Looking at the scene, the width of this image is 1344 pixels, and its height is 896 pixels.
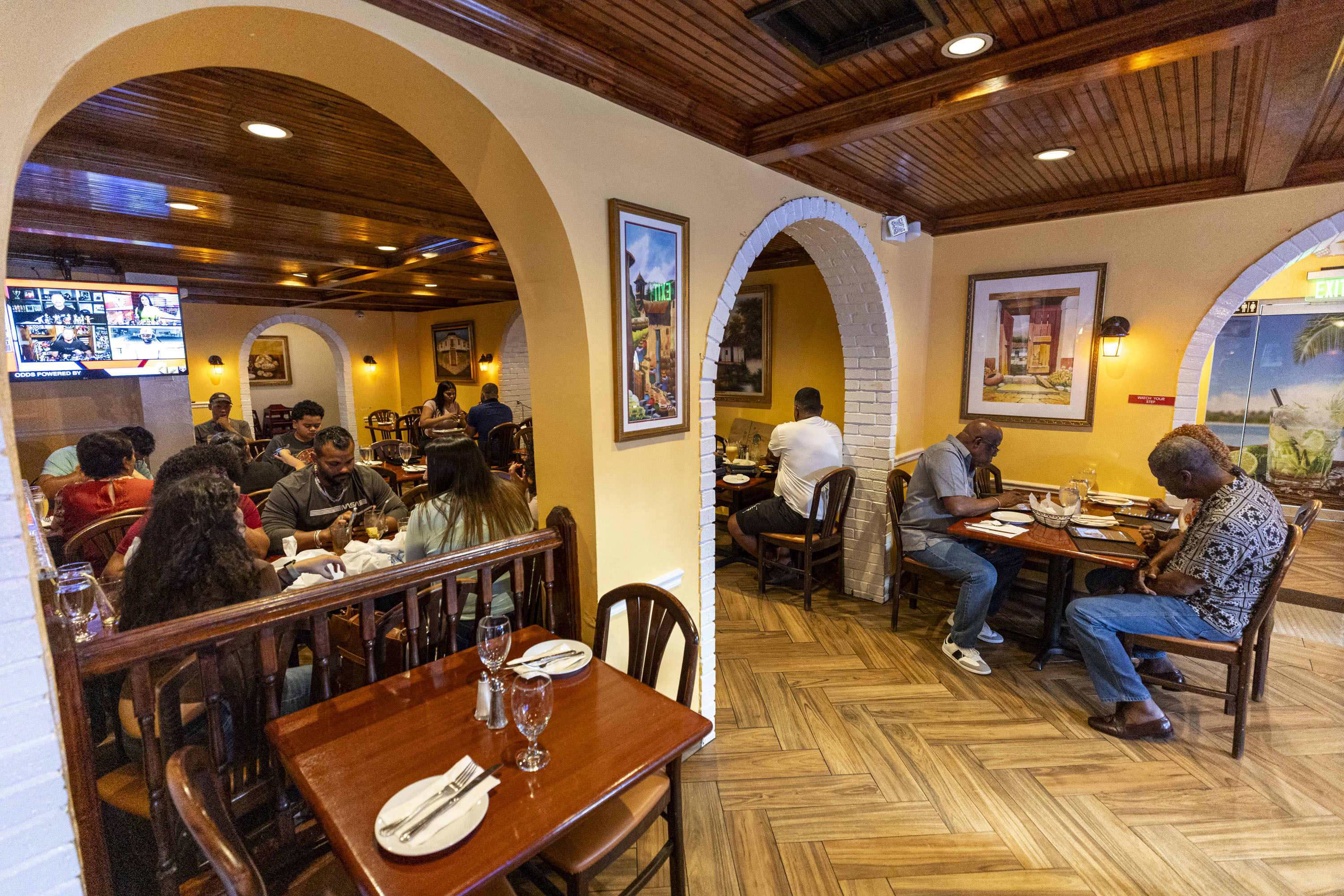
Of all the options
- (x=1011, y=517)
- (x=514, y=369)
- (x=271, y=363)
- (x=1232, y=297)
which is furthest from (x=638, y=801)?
(x=271, y=363)

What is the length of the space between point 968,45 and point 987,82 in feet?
0.59

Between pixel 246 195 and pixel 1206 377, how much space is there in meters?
7.95

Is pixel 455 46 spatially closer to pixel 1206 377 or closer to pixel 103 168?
pixel 103 168

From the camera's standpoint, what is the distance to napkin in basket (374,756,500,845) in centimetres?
114

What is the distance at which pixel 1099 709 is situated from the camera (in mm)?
2818

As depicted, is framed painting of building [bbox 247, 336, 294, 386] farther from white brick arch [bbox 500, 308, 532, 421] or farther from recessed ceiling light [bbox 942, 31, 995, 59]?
recessed ceiling light [bbox 942, 31, 995, 59]

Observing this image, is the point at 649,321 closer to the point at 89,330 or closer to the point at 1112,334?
the point at 1112,334

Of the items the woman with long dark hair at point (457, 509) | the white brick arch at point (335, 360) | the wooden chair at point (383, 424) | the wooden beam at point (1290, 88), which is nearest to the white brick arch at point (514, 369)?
the wooden chair at point (383, 424)

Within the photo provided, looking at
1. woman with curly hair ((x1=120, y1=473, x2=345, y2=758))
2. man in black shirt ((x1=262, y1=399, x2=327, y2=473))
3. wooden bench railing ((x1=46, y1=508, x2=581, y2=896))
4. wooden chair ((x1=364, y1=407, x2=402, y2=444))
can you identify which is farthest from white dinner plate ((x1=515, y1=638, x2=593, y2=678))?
wooden chair ((x1=364, y1=407, x2=402, y2=444))

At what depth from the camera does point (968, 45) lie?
1833 mm

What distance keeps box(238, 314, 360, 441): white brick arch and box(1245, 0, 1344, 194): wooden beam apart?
1067cm

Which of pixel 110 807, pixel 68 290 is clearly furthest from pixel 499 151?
pixel 68 290

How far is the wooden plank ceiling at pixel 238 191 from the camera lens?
2.12 m

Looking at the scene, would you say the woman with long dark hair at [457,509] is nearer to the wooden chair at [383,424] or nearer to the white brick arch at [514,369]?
the white brick arch at [514,369]
